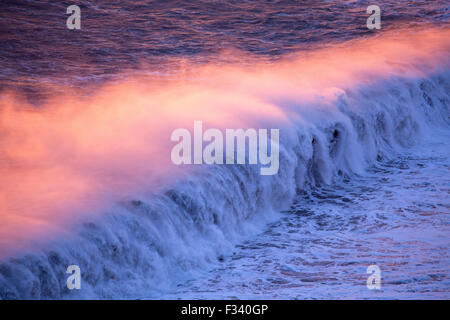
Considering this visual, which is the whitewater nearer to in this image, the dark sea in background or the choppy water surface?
the choppy water surface

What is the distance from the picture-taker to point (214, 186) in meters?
6.64

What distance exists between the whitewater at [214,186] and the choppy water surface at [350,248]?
2cm

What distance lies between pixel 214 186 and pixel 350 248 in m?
1.54

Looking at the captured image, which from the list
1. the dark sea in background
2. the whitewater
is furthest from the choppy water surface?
the dark sea in background

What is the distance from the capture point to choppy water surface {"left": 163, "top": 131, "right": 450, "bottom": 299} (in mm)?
5195

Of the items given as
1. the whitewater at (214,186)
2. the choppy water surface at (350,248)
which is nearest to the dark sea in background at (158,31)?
the whitewater at (214,186)

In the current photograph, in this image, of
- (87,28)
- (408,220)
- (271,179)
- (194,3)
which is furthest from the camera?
(194,3)

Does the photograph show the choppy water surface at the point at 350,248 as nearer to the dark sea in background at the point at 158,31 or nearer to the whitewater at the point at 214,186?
the whitewater at the point at 214,186

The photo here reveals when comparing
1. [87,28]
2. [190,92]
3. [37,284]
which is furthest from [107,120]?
[87,28]

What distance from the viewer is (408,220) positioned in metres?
6.71

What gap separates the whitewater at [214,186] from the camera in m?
5.17

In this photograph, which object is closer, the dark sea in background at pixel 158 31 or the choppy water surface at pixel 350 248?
the choppy water surface at pixel 350 248

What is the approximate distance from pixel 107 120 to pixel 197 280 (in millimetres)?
2870
